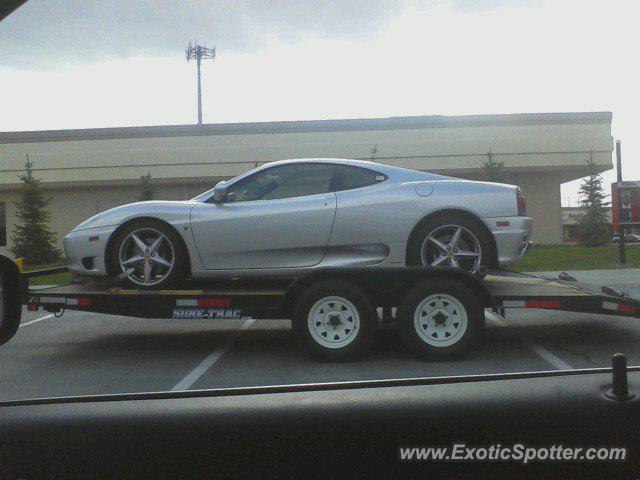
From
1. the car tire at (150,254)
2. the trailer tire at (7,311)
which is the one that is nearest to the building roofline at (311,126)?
the car tire at (150,254)

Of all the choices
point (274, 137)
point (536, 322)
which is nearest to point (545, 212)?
point (274, 137)

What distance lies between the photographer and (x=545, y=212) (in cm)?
2991

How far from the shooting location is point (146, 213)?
20.7 ft

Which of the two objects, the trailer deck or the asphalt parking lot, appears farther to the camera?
the trailer deck

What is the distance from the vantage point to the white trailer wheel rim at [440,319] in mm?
5711

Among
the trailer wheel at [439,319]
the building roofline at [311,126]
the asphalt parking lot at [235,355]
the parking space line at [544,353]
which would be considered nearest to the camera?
the asphalt parking lot at [235,355]

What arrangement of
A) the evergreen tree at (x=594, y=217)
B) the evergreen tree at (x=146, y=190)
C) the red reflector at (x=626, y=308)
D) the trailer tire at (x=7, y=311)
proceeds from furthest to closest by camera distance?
the evergreen tree at (x=594, y=217) < the evergreen tree at (x=146, y=190) < the red reflector at (x=626, y=308) < the trailer tire at (x=7, y=311)

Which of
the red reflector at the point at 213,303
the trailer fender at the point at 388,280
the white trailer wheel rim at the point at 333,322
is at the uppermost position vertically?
the trailer fender at the point at 388,280

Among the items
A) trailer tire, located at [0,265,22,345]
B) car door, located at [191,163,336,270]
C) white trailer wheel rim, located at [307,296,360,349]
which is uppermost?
car door, located at [191,163,336,270]

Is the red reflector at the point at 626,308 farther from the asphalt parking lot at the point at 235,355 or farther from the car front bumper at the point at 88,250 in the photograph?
the car front bumper at the point at 88,250

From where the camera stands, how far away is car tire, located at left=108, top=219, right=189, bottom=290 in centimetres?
624

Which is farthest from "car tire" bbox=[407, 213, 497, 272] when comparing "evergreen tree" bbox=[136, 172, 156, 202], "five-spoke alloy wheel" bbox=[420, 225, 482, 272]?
"evergreen tree" bbox=[136, 172, 156, 202]

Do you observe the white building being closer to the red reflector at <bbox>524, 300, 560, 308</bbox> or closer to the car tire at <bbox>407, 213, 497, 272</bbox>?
the car tire at <bbox>407, 213, 497, 272</bbox>

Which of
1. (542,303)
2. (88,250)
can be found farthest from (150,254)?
(542,303)
